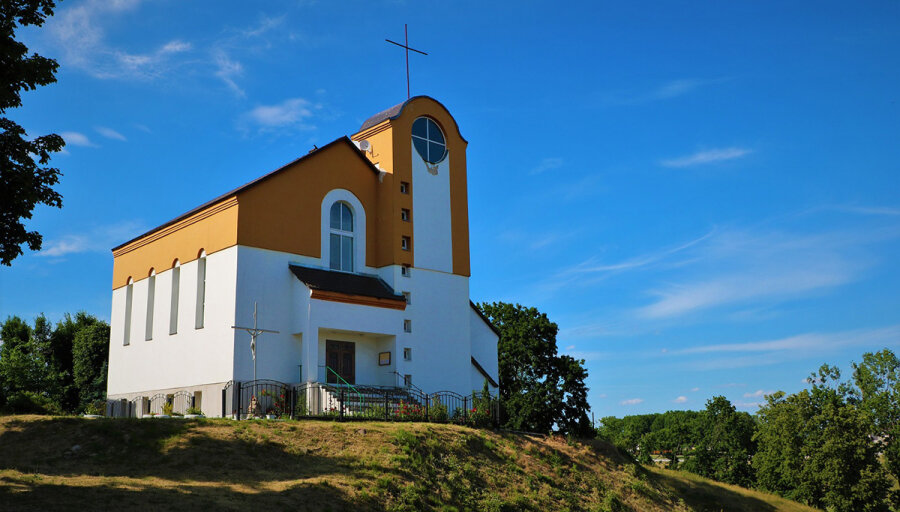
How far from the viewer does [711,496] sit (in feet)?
120

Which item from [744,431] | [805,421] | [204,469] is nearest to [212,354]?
[204,469]

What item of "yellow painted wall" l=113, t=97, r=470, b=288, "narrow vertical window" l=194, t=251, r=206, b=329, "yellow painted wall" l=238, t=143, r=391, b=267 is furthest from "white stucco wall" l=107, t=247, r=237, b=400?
"yellow painted wall" l=238, t=143, r=391, b=267

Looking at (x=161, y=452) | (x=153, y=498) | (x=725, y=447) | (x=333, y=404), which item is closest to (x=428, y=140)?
(x=333, y=404)

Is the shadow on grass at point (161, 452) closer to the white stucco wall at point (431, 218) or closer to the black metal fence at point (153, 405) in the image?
the black metal fence at point (153, 405)

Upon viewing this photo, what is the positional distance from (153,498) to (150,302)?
19.0m

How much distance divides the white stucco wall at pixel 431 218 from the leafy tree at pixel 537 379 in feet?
25.5

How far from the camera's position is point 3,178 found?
17547 mm

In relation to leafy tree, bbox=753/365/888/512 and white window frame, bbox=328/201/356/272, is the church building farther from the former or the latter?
leafy tree, bbox=753/365/888/512

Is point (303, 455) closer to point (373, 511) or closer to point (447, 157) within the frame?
point (373, 511)

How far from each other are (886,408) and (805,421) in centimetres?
924

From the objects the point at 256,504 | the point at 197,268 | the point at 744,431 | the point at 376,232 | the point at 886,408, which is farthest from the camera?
the point at 744,431

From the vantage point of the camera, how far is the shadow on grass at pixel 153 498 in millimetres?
14609

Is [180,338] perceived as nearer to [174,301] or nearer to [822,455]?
[174,301]

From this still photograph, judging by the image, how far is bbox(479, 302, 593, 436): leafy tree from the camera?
117ft
